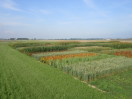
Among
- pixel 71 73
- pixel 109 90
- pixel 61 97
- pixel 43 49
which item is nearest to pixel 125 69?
pixel 71 73

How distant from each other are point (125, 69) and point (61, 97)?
8355 millimetres

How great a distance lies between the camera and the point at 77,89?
7367mm

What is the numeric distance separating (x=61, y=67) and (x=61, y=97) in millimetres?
6821

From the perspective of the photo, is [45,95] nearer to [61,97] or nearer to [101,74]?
[61,97]

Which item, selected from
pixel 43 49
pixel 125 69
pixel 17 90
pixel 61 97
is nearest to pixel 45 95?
pixel 61 97

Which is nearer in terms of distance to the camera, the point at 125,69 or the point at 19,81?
the point at 19,81

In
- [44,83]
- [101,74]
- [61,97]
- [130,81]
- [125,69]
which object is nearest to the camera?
[61,97]

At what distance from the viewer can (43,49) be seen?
3516 centimetres

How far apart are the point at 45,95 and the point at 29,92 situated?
84 cm

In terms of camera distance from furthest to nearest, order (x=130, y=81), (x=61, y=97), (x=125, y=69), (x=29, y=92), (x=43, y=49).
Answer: (x=43, y=49) < (x=125, y=69) < (x=130, y=81) < (x=29, y=92) < (x=61, y=97)

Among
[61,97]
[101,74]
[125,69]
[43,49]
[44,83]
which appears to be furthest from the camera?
[43,49]

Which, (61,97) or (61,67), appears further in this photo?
(61,67)

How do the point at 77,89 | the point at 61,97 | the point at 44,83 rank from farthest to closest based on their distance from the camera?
the point at 44,83, the point at 77,89, the point at 61,97

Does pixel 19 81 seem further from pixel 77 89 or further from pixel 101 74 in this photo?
pixel 101 74
